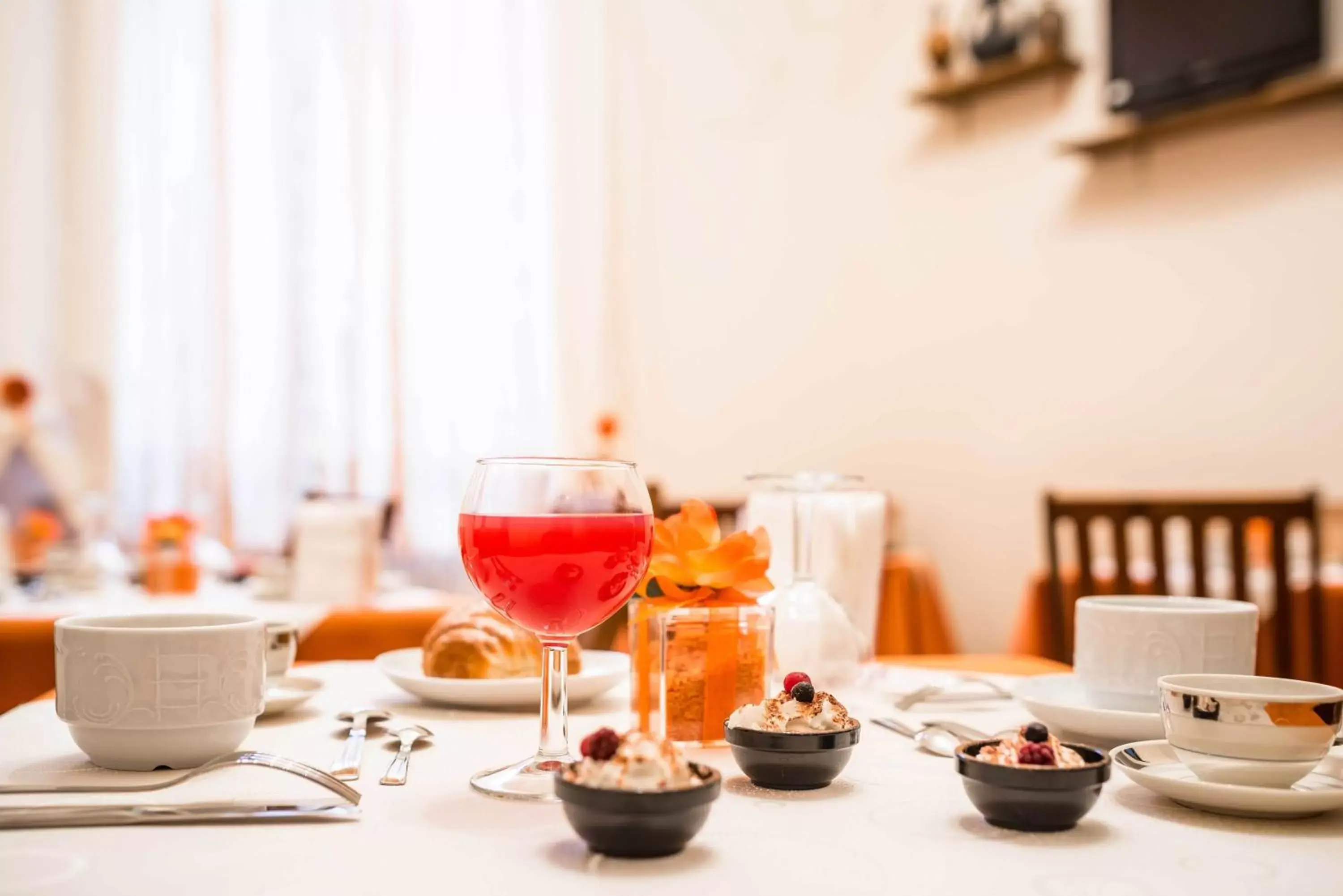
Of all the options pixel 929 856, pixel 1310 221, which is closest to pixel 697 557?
pixel 929 856

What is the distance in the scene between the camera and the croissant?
3.27 feet

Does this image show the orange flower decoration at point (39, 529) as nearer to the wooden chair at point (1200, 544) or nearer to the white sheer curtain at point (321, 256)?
the white sheer curtain at point (321, 256)

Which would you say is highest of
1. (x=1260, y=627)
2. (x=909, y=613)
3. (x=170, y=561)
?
(x=170, y=561)

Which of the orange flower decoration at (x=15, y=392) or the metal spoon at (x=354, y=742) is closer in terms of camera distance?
the metal spoon at (x=354, y=742)

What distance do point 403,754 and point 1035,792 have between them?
1.31 feet

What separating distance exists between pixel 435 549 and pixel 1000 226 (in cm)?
260

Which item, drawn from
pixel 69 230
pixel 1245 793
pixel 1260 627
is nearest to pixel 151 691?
pixel 1245 793

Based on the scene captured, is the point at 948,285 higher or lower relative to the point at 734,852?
higher

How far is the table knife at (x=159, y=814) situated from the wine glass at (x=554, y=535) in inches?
6.4

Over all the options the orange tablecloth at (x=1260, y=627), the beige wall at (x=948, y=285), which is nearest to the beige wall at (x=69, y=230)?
the beige wall at (x=948, y=285)

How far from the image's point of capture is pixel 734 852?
1.87ft

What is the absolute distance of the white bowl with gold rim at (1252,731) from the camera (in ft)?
2.02

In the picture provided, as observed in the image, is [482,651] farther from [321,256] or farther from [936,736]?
[321,256]

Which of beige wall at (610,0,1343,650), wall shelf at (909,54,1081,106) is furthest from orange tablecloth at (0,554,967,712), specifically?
wall shelf at (909,54,1081,106)
